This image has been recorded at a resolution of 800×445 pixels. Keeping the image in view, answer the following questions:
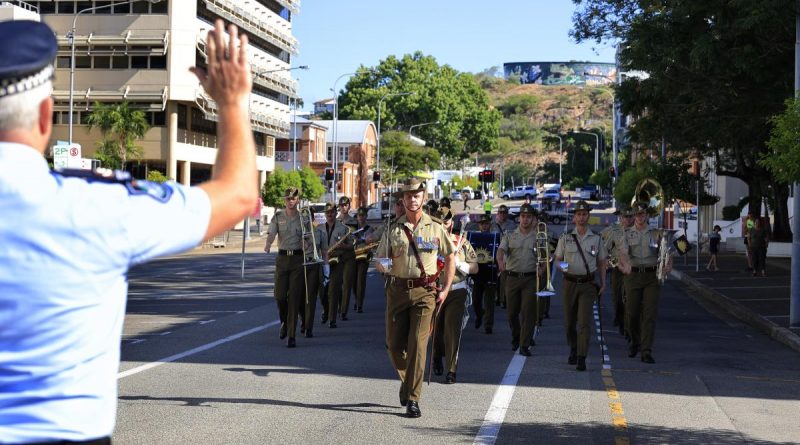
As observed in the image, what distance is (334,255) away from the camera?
20016mm

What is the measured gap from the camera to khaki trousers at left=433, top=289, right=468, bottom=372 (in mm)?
12188

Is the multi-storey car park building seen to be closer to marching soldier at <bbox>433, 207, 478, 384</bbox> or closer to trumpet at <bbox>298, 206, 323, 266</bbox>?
trumpet at <bbox>298, 206, 323, 266</bbox>

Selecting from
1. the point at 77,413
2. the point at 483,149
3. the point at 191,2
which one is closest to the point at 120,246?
the point at 77,413

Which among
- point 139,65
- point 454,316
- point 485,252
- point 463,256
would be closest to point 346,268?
point 485,252

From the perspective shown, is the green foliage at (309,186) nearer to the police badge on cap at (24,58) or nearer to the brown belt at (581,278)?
the brown belt at (581,278)

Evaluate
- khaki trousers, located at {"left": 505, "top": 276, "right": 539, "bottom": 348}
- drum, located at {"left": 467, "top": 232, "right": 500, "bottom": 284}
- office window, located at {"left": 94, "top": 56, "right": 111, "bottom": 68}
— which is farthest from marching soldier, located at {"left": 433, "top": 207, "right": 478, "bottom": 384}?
office window, located at {"left": 94, "top": 56, "right": 111, "bottom": 68}

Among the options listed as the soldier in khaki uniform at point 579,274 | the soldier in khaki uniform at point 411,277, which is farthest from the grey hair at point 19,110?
the soldier in khaki uniform at point 579,274

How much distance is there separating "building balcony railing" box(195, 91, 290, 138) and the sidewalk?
31.8 m

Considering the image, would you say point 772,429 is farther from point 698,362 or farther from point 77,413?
point 77,413

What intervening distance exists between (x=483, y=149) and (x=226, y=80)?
431 ft

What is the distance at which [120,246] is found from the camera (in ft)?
9.48

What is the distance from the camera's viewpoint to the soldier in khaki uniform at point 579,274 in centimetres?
1388

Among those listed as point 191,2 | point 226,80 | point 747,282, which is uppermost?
point 191,2

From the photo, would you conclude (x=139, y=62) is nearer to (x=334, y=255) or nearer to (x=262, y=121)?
(x=262, y=121)
